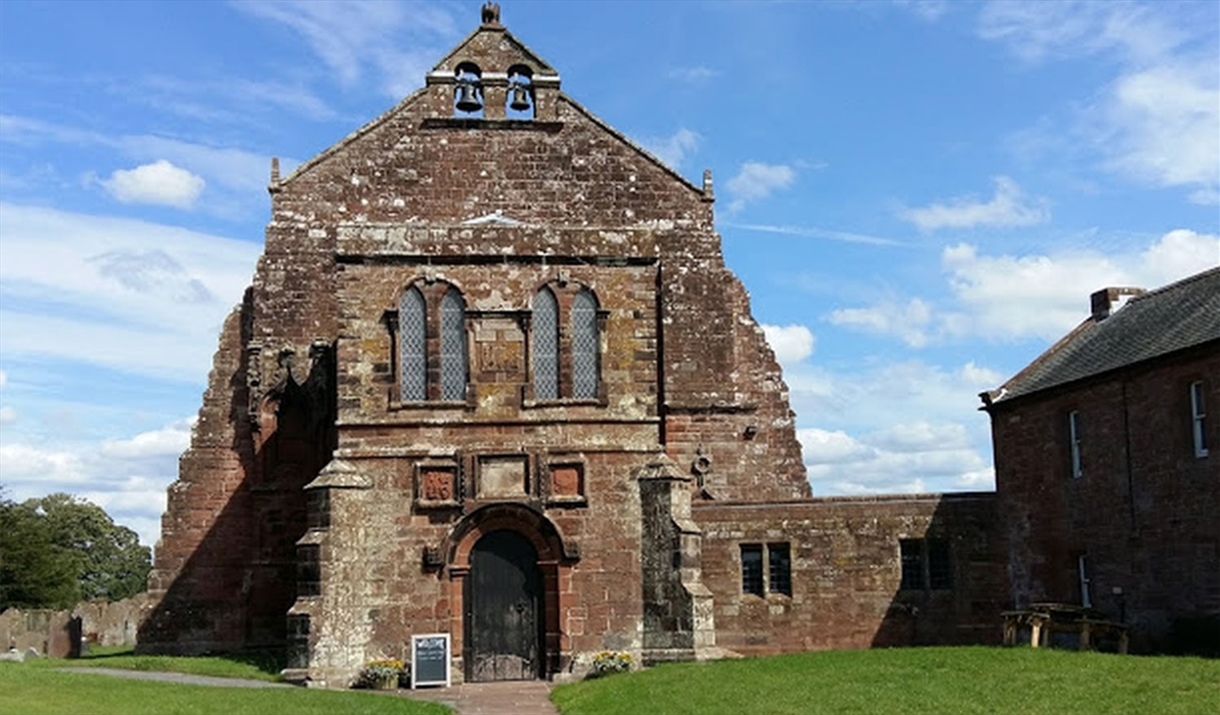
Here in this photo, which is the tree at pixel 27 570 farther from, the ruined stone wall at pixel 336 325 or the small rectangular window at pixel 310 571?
the small rectangular window at pixel 310 571

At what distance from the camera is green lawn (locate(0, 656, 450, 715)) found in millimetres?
19000

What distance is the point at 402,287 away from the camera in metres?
27.7

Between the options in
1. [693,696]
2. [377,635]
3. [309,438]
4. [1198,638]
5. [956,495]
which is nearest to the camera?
[693,696]

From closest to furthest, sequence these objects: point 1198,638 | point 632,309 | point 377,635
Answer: point 1198,638
point 377,635
point 632,309

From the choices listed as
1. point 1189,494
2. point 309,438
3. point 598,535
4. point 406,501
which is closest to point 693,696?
point 598,535

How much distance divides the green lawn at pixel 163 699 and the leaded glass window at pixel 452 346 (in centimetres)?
665

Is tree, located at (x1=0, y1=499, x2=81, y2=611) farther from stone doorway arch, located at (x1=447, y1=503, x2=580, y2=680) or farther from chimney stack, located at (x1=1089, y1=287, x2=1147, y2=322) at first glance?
chimney stack, located at (x1=1089, y1=287, x2=1147, y2=322)

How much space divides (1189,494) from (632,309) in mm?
11302

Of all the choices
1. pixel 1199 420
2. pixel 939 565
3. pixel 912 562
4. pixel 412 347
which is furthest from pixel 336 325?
pixel 1199 420

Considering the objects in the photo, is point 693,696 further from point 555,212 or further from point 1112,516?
point 555,212

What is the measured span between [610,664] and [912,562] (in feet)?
27.1

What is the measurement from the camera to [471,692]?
24.9m

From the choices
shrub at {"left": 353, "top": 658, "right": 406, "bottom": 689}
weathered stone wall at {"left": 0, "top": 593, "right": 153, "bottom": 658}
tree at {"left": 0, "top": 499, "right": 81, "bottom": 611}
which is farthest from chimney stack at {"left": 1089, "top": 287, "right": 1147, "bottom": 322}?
tree at {"left": 0, "top": 499, "right": 81, "bottom": 611}

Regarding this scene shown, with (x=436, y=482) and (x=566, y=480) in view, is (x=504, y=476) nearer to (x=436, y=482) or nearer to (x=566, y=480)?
(x=566, y=480)
